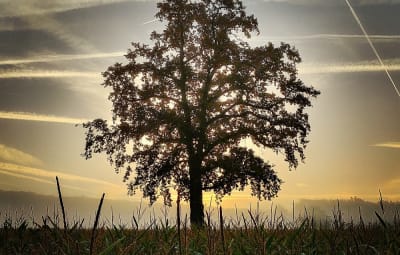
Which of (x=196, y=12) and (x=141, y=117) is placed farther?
(x=196, y=12)

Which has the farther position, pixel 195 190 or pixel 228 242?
pixel 195 190

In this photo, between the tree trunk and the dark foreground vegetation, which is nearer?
the dark foreground vegetation

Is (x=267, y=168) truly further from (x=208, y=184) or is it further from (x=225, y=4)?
(x=225, y=4)

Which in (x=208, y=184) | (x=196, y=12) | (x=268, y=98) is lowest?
(x=208, y=184)

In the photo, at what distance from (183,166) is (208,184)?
1.53m

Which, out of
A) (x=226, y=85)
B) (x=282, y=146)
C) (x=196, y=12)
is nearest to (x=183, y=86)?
(x=226, y=85)

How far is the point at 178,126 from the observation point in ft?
73.1

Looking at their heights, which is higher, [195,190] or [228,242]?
[195,190]

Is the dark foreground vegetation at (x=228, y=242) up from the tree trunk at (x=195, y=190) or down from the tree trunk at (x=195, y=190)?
down

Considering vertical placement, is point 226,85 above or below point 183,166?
above

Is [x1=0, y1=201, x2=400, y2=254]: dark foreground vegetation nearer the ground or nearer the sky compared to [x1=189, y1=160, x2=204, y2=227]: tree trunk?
nearer the ground

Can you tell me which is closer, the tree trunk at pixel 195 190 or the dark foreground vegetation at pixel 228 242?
the dark foreground vegetation at pixel 228 242

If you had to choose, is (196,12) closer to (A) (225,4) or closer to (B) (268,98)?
(A) (225,4)

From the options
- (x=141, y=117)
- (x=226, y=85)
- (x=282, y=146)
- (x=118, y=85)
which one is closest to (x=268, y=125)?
(x=282, y=146)
